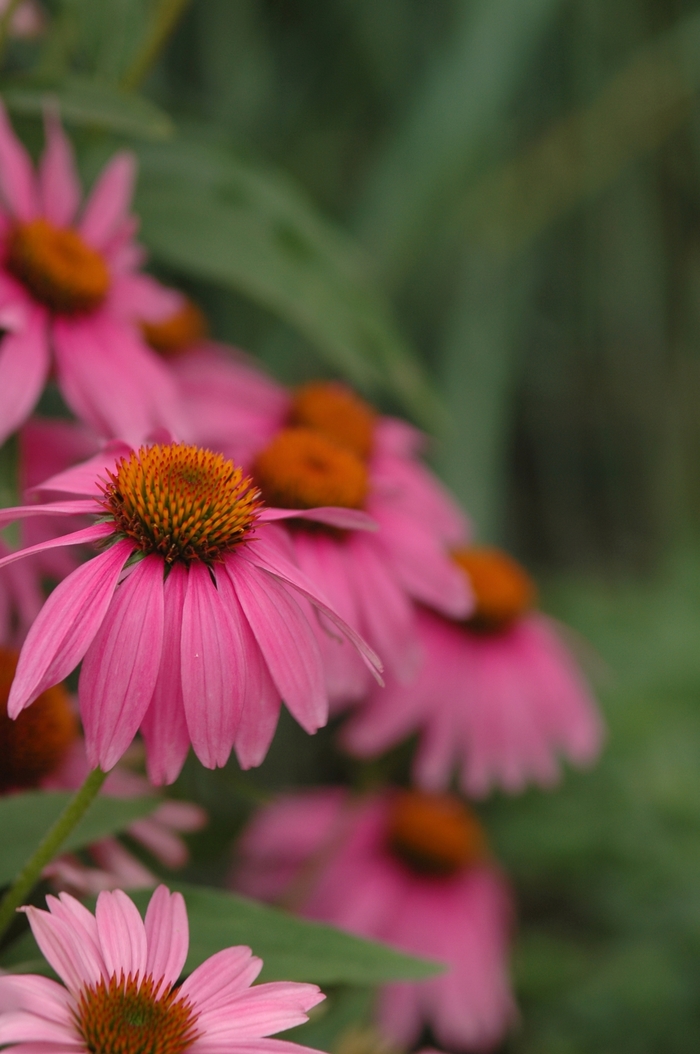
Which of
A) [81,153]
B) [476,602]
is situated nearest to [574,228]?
[476,602]

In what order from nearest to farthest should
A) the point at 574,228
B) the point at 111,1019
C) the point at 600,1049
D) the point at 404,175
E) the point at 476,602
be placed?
1. the point at 111,1019
2. the point at 476,602
3. the point at 600,1049
4. the point at 404,175
5. the point at 574,228

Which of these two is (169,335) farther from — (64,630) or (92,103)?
(64,630)

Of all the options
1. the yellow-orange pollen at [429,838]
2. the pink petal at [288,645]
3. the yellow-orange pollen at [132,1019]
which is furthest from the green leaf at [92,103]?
the yellow-orange pollen at [429,838]

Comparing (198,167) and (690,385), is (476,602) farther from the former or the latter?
(690,385)

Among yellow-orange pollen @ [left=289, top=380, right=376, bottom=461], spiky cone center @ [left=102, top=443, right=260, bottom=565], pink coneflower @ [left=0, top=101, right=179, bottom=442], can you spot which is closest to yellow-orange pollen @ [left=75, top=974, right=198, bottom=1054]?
spiky cone center @ [left=102, top=443, right=260, bottom=565]

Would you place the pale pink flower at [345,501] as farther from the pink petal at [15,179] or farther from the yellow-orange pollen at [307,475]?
the pink petal at [15,179]

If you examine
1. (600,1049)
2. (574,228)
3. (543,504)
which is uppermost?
(574,228)
